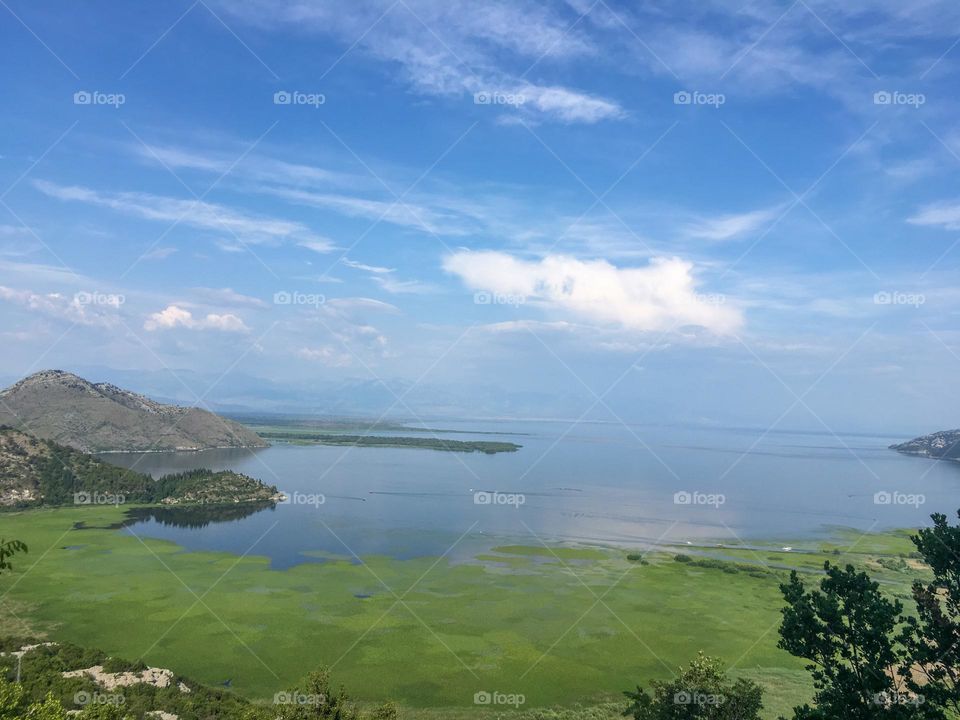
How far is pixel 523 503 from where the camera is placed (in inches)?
3728

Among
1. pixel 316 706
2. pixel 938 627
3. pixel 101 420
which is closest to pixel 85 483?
pixel 101 420

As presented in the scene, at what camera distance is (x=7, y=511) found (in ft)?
247

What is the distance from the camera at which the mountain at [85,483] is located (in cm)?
8175

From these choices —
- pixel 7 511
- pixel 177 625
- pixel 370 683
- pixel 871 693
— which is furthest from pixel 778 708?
pixel 7 511

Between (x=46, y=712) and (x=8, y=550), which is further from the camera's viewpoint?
(x=46, y=712)

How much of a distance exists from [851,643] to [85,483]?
97.6m

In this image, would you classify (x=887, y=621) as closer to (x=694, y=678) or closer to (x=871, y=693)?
(x=871, y=693)

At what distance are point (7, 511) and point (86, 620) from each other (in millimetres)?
49474

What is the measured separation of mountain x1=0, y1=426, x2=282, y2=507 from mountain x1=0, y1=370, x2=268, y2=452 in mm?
60057

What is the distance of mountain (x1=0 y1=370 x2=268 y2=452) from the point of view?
488 feet

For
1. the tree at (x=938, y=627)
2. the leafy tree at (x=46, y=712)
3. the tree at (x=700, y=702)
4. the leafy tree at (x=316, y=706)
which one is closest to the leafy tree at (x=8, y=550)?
the leafy tree at (x=46, y=712)

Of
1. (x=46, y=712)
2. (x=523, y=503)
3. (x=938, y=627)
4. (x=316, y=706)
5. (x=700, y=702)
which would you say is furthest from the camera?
(x=523, y=503)

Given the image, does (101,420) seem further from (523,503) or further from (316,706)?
(316,706)

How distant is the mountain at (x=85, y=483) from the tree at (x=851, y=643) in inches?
3337
